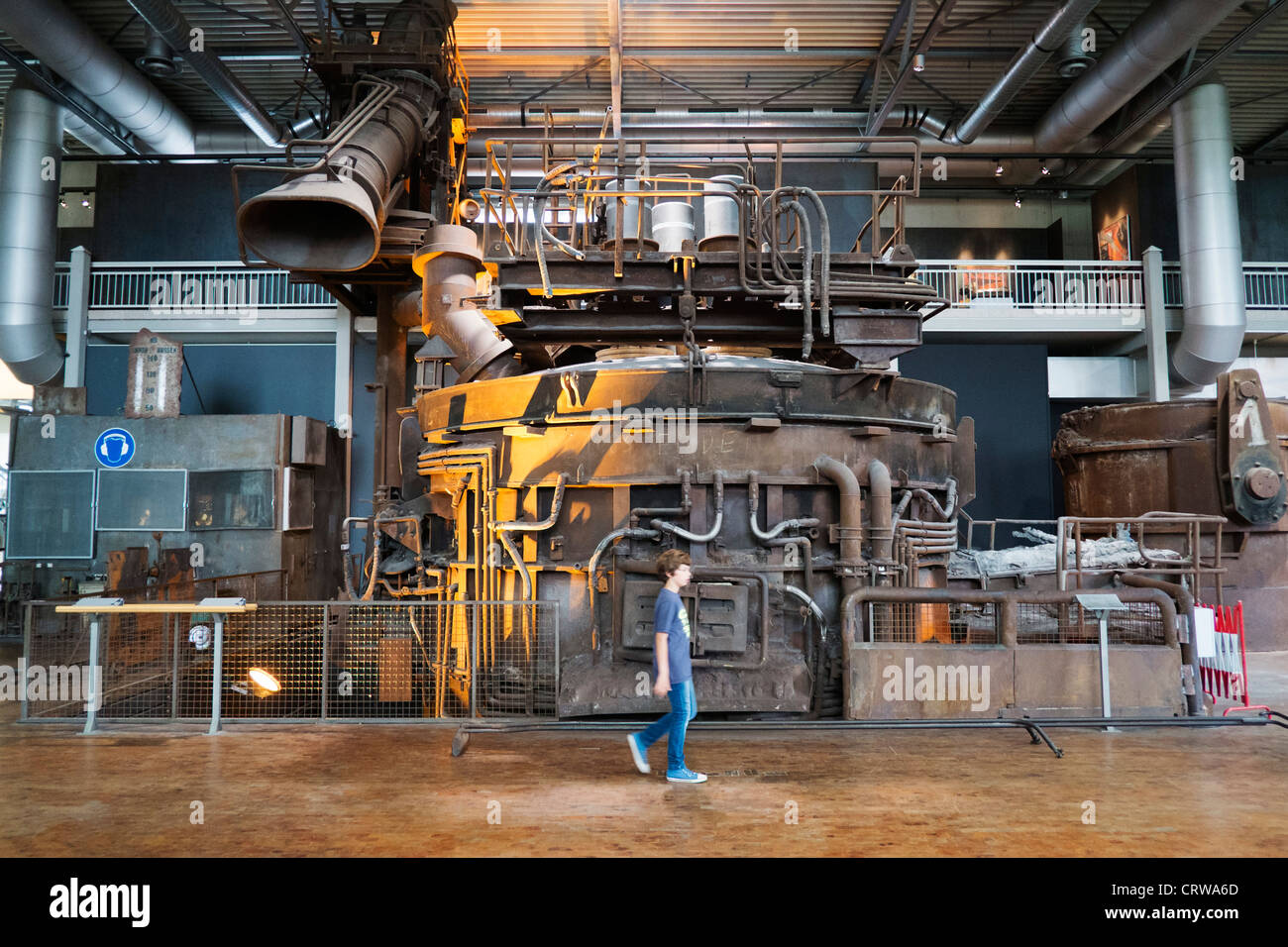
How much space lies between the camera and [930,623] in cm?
860

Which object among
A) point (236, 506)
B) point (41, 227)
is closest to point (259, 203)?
point (236, 506)

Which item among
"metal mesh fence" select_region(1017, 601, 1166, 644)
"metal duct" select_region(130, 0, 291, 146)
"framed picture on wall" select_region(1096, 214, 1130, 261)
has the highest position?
"metal duct" select_region(130, 0, 291, 146)

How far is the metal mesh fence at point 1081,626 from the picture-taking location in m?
7.86

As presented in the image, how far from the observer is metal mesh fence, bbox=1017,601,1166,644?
7.86 metres

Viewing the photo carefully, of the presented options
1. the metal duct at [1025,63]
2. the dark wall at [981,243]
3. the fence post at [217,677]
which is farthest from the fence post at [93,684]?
the dark wall at [981,243]

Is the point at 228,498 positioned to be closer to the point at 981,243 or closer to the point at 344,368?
the point at 344,368

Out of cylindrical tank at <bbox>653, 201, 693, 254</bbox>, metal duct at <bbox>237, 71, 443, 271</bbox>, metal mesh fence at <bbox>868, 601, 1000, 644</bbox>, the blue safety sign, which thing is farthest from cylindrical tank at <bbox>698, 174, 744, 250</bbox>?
the blue safety sign

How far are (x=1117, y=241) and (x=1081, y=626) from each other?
16.6m

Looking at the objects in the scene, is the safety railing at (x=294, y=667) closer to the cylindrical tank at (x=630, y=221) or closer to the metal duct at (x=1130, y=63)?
the cylindrical tank at (x=630, y=221)

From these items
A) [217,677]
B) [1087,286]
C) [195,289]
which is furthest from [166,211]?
[1087,286]

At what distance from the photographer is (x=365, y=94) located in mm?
12883

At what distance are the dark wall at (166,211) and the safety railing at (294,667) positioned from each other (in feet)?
41.8

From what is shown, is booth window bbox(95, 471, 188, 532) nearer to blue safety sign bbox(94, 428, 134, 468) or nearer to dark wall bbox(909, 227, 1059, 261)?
blue safety sign bbox(94, 428, 134, 468)

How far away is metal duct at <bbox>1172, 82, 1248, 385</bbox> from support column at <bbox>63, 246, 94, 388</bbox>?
22.3 metres
